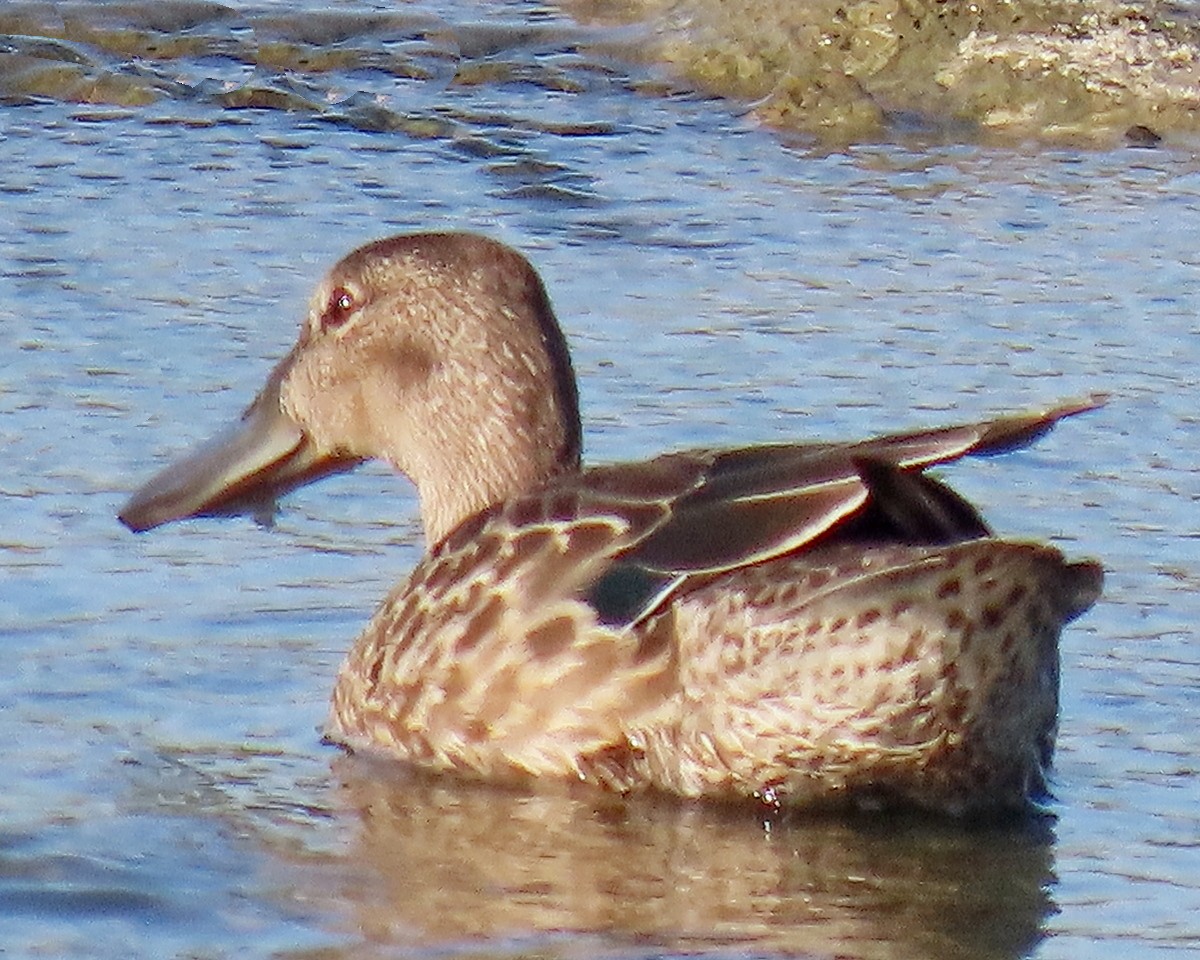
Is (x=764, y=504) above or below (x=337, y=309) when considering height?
below

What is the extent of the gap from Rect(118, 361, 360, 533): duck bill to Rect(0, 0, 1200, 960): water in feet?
0.45

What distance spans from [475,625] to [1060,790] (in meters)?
1.10

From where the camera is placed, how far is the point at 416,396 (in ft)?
21.2

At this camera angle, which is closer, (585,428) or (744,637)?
(744,637)

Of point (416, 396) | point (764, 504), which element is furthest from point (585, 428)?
point (764, 504)

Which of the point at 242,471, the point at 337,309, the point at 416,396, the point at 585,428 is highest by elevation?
the point at 337,309

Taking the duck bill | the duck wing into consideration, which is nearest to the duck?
the duck wing

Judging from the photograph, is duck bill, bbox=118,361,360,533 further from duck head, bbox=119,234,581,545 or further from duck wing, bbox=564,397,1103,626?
duck wing, bbox=564,397,1103,626

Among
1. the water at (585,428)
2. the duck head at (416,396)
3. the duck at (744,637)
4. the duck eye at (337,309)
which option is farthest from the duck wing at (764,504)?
the duck eye at (337,309)

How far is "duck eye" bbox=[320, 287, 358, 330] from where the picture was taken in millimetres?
6527

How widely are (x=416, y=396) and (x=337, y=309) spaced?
26 cm

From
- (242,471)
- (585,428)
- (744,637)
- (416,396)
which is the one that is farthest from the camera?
(585,428)

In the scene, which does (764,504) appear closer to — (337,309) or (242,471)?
(337,309)

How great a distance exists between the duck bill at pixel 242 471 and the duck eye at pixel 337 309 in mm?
173
